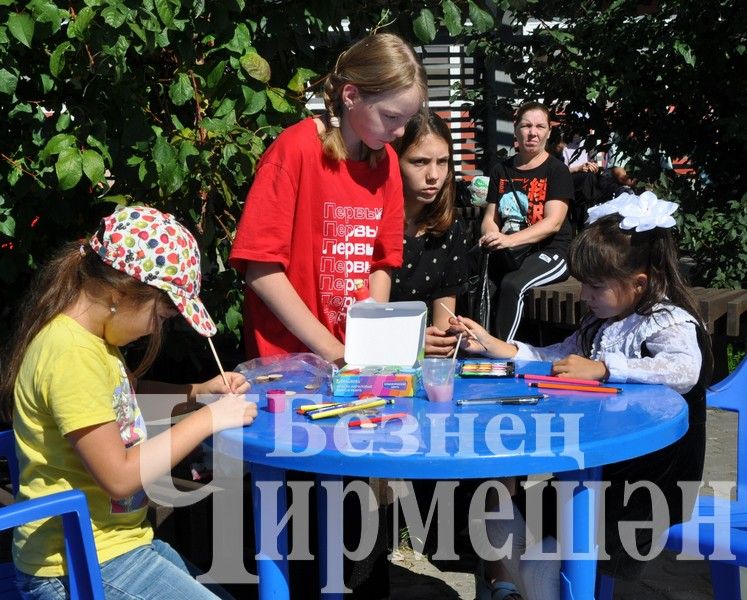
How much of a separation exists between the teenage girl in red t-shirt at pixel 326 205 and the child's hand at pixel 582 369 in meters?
0.57

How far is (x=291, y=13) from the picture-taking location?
347 cm

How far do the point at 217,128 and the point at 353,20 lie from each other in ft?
3.36

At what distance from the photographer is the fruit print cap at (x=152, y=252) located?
218cm

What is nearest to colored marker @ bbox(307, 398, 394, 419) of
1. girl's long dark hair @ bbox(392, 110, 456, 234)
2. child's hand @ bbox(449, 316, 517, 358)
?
child's hand @ bbox(449, 316, 517, 358)

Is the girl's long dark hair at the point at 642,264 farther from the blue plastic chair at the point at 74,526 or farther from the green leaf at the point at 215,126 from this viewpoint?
the blue plastic chair at the point at 74,526

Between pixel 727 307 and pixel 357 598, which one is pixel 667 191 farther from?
pixel 357 598

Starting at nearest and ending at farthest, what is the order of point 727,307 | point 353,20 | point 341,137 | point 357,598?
point 341,137 → point 357,598 → point 353,20 → point 727,307

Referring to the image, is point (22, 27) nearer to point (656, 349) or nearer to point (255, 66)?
point (255, 66)

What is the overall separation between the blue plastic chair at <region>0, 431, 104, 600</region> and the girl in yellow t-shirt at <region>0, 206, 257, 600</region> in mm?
96

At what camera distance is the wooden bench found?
14.8ft

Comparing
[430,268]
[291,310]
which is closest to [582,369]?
[291,310]

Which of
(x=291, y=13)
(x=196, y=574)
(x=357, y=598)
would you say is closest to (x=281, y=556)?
(x=196, y=574)

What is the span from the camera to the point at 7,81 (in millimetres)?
2947

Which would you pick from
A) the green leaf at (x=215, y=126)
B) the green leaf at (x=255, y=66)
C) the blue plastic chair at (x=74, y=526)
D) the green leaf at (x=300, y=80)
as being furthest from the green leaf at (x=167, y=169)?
the blue plastic chair at (x=74, y=526)
